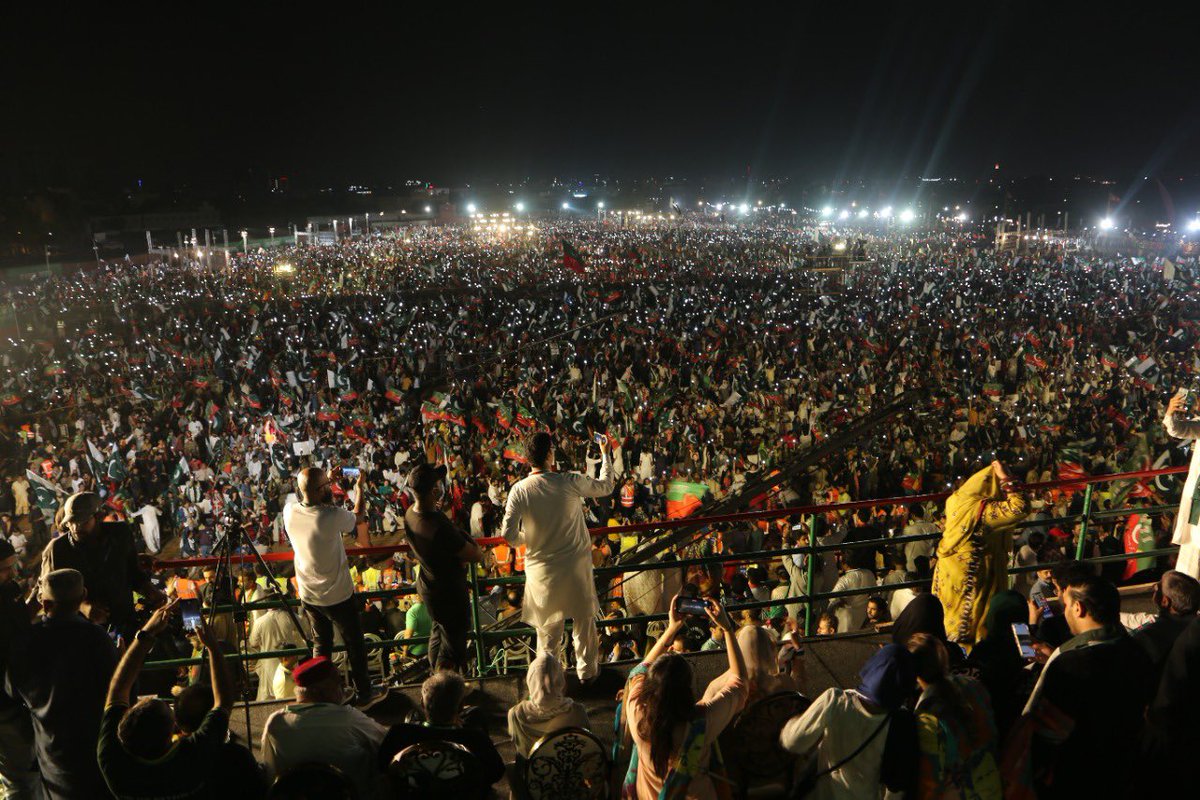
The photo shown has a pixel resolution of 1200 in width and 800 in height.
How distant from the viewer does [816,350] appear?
1716 cm

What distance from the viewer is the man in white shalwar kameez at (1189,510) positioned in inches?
144

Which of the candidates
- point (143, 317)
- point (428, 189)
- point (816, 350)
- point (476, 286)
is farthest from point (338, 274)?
point (428, 189)

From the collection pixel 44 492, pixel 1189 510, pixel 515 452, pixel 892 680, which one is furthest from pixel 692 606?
pixel 44 492

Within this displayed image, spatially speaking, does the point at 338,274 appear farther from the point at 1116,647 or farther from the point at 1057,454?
the point at 1116,647

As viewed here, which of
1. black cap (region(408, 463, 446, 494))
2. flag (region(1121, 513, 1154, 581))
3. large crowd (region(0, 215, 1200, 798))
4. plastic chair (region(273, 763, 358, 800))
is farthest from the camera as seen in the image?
flag (region(1121, 513, 1154, 581))

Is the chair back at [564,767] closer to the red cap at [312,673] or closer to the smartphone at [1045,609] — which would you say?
the red cap at [312,673]

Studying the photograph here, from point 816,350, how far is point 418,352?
884 centimetres

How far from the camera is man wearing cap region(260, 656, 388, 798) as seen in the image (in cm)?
237

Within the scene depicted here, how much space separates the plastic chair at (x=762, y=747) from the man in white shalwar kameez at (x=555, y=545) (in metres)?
1.06

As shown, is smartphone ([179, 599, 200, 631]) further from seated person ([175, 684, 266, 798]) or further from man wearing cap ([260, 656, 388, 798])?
man wearing cap ([260, 656, 388, 798])

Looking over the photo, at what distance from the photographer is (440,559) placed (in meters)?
3.41

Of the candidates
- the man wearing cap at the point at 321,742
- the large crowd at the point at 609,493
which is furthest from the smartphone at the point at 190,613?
the man wearing cap at the point at 321,742

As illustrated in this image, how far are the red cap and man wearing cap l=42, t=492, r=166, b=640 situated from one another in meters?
1.36

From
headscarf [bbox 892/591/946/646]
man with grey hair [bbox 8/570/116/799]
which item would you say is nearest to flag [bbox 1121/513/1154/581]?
headscarf [bbox 892/591/946/646]
